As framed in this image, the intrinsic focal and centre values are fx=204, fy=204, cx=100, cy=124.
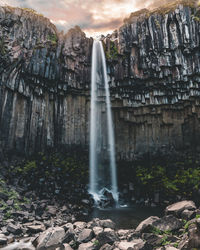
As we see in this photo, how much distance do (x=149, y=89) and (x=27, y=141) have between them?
13.6m

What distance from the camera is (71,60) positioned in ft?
71.4

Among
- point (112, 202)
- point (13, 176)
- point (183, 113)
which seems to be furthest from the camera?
point (183, 113)

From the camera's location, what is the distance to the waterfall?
22172 millimetres

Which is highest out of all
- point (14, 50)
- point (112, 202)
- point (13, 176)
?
point (14, 50)

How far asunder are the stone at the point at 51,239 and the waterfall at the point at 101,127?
12.6 meters

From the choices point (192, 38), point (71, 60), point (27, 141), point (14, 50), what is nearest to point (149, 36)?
point (192, 38)

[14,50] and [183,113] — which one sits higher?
[14,50]

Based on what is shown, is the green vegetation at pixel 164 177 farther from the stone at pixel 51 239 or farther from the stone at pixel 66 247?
the stone at pixel 66 247

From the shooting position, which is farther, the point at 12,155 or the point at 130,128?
the point at 130,128

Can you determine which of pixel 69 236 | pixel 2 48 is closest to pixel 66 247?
pixel 69 236

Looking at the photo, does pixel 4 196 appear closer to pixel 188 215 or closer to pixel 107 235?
pixel 107 235

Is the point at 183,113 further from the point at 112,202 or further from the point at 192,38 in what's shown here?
the point at 112,202

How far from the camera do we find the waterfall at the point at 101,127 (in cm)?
2217

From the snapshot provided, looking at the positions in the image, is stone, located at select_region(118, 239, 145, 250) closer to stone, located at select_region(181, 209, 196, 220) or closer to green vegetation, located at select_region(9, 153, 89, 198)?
stone, located at select_region(181, 209, 196, 220)
